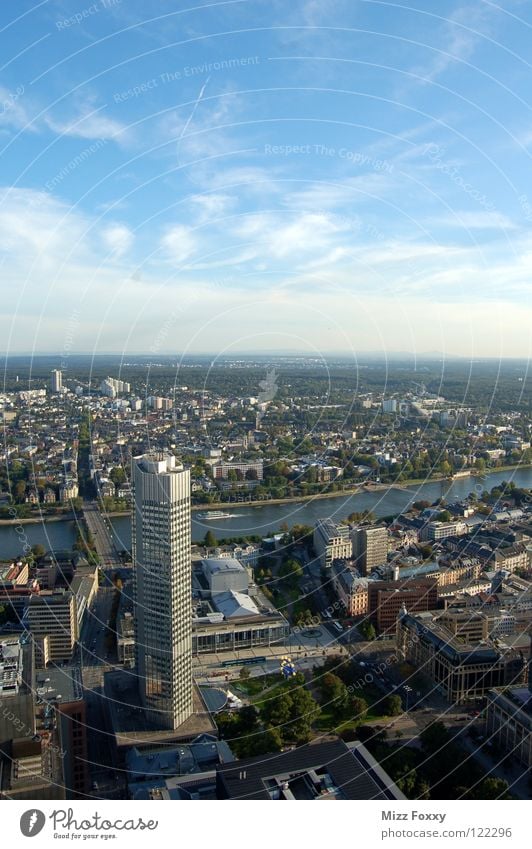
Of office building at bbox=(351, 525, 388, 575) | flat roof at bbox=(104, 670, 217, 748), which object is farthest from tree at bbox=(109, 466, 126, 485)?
flat roof at bbox=(104, 670, 217, 748)

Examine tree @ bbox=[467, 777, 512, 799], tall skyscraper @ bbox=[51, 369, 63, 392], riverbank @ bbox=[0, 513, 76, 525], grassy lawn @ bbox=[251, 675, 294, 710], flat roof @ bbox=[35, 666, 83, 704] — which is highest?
tall skyscraper @ bbox=[51, 369, 63, 392]

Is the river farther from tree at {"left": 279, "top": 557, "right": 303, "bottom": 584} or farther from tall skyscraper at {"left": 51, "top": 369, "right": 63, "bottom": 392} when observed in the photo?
tall skyscraper at {"left": 51, "top": 369, "right": 63, "bottom": 392}

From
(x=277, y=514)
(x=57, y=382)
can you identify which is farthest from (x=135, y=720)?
(x=57, y=382)

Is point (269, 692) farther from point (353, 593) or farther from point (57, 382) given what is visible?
point (57, 382)

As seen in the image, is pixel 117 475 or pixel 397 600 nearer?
pixel 397 600

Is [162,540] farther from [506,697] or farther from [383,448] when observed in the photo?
[383,448]

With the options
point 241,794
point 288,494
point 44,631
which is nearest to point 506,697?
point 241,794
